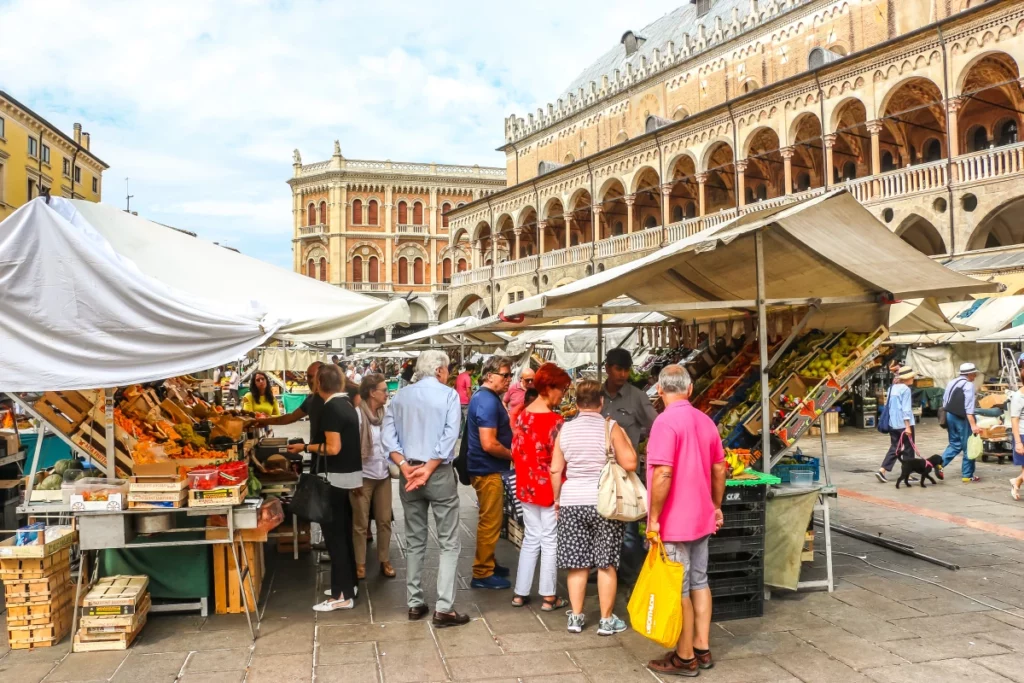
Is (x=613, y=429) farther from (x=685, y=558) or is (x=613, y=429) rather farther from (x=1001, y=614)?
(x=1001, y=614)

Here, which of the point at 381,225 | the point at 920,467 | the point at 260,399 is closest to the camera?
the point at 920,467

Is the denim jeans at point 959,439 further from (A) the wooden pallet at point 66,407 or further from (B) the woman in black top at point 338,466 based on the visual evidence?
(A) the wooden pallet at point 66,407

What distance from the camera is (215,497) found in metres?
5.01

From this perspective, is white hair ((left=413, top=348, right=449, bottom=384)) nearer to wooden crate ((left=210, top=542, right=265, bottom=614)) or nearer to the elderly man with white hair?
the elderly man with white hair

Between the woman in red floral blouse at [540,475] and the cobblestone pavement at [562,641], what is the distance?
0.29 metres

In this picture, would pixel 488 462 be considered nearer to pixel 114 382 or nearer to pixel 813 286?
pixel 114 382

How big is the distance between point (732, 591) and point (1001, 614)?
1.80 m

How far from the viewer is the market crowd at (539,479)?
432 centimetres

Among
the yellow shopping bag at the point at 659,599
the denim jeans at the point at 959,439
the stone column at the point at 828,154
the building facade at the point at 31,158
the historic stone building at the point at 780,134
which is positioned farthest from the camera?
the building facade at the point at 31,158

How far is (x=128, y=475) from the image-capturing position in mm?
5617

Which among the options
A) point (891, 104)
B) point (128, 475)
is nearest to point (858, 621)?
point (128, 475)

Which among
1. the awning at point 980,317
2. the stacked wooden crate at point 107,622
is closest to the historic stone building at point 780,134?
the awning at point 980,317

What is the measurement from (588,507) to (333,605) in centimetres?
202

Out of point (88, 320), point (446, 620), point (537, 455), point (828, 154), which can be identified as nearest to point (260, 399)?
point (88, 320)
